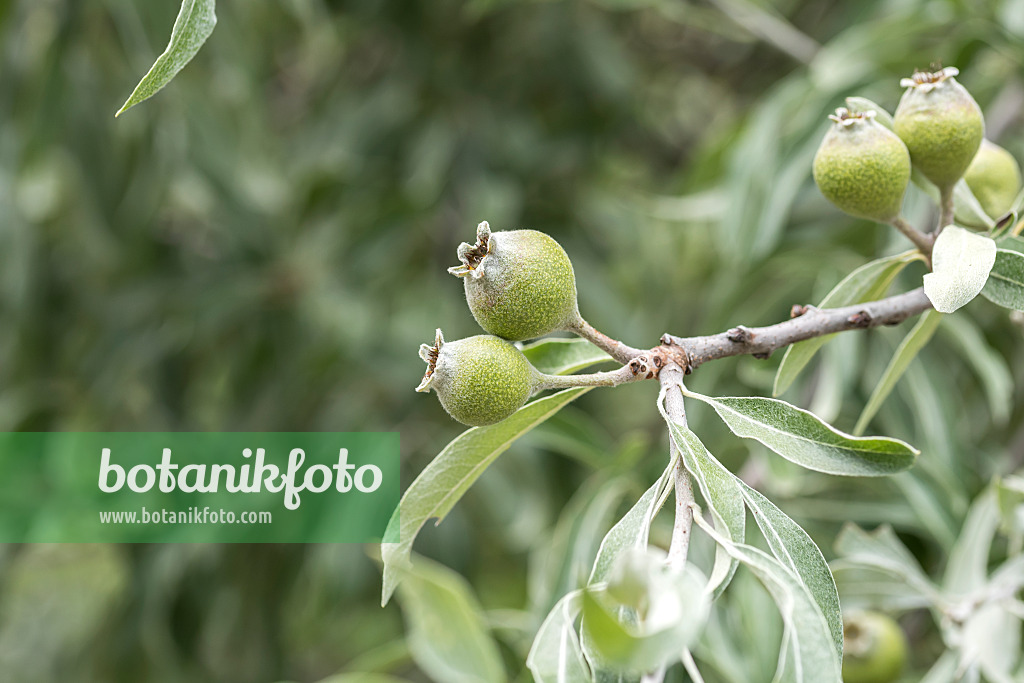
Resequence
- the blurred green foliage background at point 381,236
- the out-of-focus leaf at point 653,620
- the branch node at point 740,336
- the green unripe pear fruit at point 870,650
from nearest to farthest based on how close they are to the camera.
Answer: the out-of-focus leaf at point 653,620 < the branch node at point 740,336 < the green unripe pear fruit at point 870,650 < the blurred green foliage background at point 381,236

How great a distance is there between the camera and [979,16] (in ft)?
3.96

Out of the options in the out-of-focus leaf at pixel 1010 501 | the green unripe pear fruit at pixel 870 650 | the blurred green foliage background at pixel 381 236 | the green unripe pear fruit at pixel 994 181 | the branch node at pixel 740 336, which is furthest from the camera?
the blurred green foliage background at pixel 381 236

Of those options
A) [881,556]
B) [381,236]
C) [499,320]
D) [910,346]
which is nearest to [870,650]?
[881,556]

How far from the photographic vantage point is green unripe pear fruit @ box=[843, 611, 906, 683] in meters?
1.01

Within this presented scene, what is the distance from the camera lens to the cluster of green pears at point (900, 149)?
0.64 meters

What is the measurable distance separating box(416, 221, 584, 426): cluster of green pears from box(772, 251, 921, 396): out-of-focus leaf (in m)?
0.22

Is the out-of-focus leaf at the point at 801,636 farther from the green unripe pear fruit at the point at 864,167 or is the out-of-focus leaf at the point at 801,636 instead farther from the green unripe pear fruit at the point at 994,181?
the green unripe pear fruit at the point at 994,181

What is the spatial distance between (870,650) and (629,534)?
625mm

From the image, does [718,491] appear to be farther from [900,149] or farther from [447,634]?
[447,634]

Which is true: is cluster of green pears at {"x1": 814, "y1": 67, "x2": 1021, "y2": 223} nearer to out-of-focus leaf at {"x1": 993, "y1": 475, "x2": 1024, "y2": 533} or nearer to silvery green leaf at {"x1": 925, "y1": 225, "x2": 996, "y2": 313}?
silvery green leaf at {"x1": 925, "y1": 225, "x2": 996, "y2": 313}

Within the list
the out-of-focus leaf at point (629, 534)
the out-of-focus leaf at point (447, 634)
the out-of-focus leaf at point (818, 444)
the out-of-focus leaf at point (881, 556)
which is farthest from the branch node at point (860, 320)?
the out-of-focus leaf at point (447, 634)

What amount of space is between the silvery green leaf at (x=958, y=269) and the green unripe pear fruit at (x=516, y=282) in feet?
0.81

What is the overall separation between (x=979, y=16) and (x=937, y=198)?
68 centimetres

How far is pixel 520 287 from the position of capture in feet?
1.85
